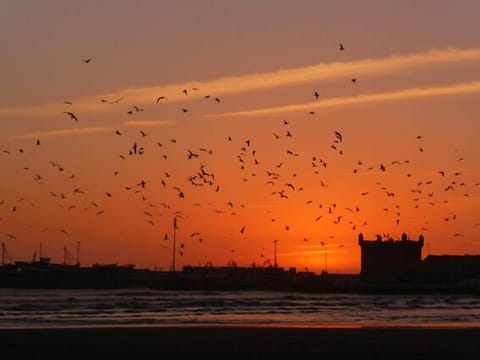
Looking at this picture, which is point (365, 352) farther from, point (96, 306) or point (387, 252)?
point (387, 252)

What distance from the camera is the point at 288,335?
1796 inches

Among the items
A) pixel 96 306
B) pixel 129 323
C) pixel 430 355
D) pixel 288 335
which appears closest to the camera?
pixel 430 355

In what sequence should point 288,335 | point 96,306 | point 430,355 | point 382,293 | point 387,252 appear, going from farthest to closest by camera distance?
point 387,252 → point 382,293 → point 96,306 → point 288,335 → point 430,355

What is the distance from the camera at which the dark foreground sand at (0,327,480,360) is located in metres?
37.2

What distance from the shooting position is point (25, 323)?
56344 mm

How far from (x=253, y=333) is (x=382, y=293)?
98.6m

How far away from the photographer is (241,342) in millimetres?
41938

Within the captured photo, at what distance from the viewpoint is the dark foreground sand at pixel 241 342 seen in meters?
37.2

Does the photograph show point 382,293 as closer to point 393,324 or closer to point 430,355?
point 393,324

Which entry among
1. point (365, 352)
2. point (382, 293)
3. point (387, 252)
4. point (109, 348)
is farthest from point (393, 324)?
point (387, 252)

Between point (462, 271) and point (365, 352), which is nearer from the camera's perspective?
point (365, 352)

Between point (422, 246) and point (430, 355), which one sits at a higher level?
point (422, 246)

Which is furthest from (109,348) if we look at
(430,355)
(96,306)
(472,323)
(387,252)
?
(387,252)

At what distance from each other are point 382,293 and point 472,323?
8515cm
